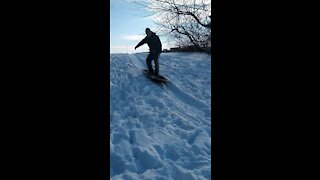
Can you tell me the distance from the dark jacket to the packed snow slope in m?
1.17

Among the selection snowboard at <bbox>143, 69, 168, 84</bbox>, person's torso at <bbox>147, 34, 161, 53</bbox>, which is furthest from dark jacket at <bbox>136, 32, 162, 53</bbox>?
snowboard at <bbox>143, 69, 168, 84</bbox>

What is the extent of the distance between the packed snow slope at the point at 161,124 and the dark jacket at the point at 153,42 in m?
1.17

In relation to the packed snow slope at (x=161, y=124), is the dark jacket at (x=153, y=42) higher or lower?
higher

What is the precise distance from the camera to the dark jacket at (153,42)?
975 centimetres

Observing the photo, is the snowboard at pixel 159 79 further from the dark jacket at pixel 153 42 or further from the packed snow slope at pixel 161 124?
the dark jacket at pixel 153 42

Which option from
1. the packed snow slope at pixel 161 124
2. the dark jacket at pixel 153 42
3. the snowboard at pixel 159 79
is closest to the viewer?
the packed snow slope at pixel 161 124

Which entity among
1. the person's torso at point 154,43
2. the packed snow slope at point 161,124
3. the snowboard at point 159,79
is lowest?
the packed snow slope at point 161,124

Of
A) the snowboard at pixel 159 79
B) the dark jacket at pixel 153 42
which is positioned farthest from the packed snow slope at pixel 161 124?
the dark jacket at pixel 153 42

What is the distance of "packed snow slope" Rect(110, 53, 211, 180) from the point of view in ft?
17.2
